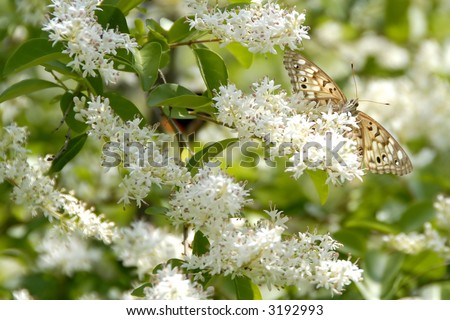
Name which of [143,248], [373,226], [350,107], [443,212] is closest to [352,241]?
[373,226]

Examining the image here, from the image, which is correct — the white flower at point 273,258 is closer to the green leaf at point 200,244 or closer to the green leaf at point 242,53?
the green leaf at point 200,244

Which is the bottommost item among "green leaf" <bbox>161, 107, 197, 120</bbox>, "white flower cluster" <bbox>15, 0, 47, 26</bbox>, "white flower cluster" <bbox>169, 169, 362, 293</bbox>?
"white flower cluster" <bbox>169, 169, 362, 293</bbox>

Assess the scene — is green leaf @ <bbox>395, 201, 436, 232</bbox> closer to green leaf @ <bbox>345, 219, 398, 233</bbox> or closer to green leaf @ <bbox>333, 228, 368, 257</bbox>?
green leaf @ <bbox>345, 219, 398, 233</bbox>

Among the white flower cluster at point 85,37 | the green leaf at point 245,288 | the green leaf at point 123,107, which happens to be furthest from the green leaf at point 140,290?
the white flower cluster at point 85,37

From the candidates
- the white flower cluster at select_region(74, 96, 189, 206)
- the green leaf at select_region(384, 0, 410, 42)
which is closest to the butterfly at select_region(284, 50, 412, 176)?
the white flower cluster at select_region(74, 96, 189, 206)

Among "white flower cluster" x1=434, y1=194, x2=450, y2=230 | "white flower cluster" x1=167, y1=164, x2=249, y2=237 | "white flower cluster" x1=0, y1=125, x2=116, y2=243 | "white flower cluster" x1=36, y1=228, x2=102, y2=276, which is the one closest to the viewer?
"white flower cluster" x1=167, y1=164, x2=249, y2=237

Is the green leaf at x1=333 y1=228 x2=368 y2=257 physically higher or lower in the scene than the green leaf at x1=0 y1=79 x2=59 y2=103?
lower

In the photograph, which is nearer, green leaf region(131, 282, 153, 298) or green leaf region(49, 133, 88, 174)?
green leaf region(131, 282, 153, 298)
